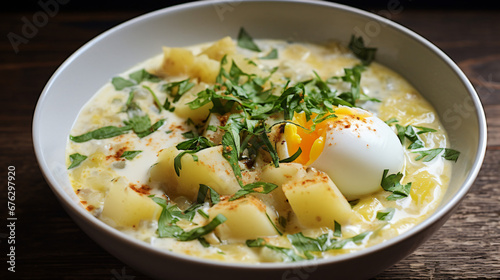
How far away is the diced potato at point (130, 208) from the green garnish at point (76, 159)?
411 mm

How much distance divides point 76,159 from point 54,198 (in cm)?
31

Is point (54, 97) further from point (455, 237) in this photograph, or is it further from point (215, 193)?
point (455, 237)

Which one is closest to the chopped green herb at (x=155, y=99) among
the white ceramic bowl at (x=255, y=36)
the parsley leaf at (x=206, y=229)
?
the white ceramic bowl at (x=255, y=36)

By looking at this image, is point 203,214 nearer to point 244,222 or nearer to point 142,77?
point 244,222

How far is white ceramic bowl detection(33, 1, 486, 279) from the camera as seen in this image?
183cm

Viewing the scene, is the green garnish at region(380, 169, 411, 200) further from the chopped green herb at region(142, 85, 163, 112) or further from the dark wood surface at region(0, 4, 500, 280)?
the chopped green herb at region(142, 85, 163, 112)

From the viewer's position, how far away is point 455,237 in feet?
8.36

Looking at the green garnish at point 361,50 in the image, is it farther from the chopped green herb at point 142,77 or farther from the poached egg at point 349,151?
the chopped green herb at point 142,77

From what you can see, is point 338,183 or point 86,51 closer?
point 338,183

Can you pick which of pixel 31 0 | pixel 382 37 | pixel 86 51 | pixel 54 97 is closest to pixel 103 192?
pixel 54 97

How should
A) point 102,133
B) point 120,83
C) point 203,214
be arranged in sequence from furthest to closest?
1. point 120,83
2. point 102,133
3. point 203,214

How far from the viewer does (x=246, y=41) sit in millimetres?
3430

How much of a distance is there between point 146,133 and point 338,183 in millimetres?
946

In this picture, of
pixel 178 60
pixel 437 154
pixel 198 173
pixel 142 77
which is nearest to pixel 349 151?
pixel 437 154
